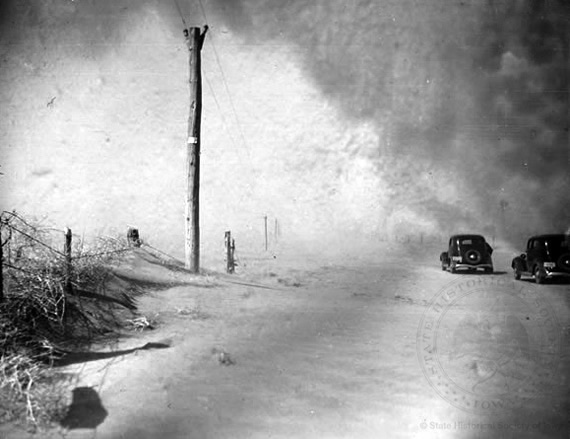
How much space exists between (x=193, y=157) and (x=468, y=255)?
903 cm

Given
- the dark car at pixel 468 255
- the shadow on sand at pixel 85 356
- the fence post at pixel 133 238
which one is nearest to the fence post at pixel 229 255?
the fence post at pixel 133 238

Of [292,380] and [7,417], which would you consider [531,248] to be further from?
[7,417]

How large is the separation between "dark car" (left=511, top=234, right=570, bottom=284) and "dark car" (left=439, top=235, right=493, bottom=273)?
5.43 ft

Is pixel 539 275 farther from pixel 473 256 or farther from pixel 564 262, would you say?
pixel 473 256

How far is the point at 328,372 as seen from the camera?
5332 millimetres

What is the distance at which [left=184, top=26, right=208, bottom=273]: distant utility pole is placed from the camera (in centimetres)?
1217

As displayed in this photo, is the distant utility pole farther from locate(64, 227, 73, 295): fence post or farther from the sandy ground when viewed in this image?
locate(64, 227, 73, 295): fence post

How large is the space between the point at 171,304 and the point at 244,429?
13.8 ft

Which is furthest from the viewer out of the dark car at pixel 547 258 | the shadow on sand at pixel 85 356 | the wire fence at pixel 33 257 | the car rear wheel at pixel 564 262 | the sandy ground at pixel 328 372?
the dark car at pixel 547 258

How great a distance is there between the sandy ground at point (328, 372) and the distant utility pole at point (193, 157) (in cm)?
277

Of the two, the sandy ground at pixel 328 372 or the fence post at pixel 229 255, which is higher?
the fence post at pixel 229 255

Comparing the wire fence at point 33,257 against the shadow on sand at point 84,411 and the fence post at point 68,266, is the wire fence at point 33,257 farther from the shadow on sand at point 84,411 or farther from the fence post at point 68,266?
the shadow on sand at point 84,411

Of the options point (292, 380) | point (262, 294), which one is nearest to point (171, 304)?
point (262, 294)

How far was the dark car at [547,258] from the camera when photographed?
40.1 ft
